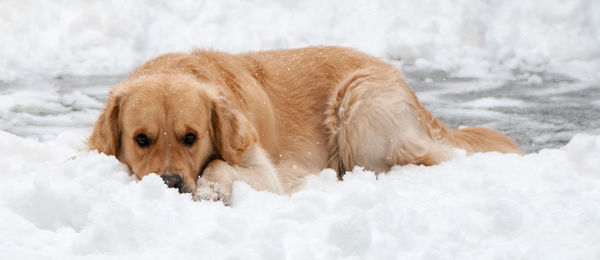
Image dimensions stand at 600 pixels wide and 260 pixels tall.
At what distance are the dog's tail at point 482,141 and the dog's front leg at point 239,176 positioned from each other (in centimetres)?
167

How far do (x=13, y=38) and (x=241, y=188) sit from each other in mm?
8064

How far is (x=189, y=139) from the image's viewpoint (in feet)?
12.9

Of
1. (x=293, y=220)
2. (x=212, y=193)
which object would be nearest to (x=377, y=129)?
(x=212, y=193)

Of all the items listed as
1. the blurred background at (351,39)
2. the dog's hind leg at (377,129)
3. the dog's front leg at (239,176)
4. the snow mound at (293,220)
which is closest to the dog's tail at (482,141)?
the dog's hind leg at (377,129)

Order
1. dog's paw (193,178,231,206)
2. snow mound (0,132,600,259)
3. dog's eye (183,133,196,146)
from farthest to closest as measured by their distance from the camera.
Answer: dog's eye (183,133,196,146) < dog's paw (193,178,231,206) < snow mound (0,132,600,259)

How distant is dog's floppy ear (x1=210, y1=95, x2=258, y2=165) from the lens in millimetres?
4219

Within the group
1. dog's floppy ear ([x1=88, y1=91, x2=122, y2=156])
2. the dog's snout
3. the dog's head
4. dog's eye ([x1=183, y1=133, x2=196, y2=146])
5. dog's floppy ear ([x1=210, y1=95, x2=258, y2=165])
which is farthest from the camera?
dog's floppy ear ([x1=210, y1=95, x2=258, y2=165])

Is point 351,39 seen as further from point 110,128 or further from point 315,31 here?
point 110,128

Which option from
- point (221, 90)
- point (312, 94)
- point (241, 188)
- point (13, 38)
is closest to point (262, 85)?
point (312, 94)

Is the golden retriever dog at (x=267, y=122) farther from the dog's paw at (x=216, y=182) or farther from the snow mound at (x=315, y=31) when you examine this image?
the snow mound at (x=315, y=31)

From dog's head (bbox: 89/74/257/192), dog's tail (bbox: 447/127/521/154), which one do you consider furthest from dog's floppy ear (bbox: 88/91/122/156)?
dog's tail (bbox: 447/127/521/154)

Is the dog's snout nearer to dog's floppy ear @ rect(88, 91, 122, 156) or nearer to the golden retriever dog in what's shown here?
the golden retriever dog

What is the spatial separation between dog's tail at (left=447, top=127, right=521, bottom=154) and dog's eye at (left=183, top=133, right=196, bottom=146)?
7.80 feet

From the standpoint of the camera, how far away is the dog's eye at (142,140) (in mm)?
3852
